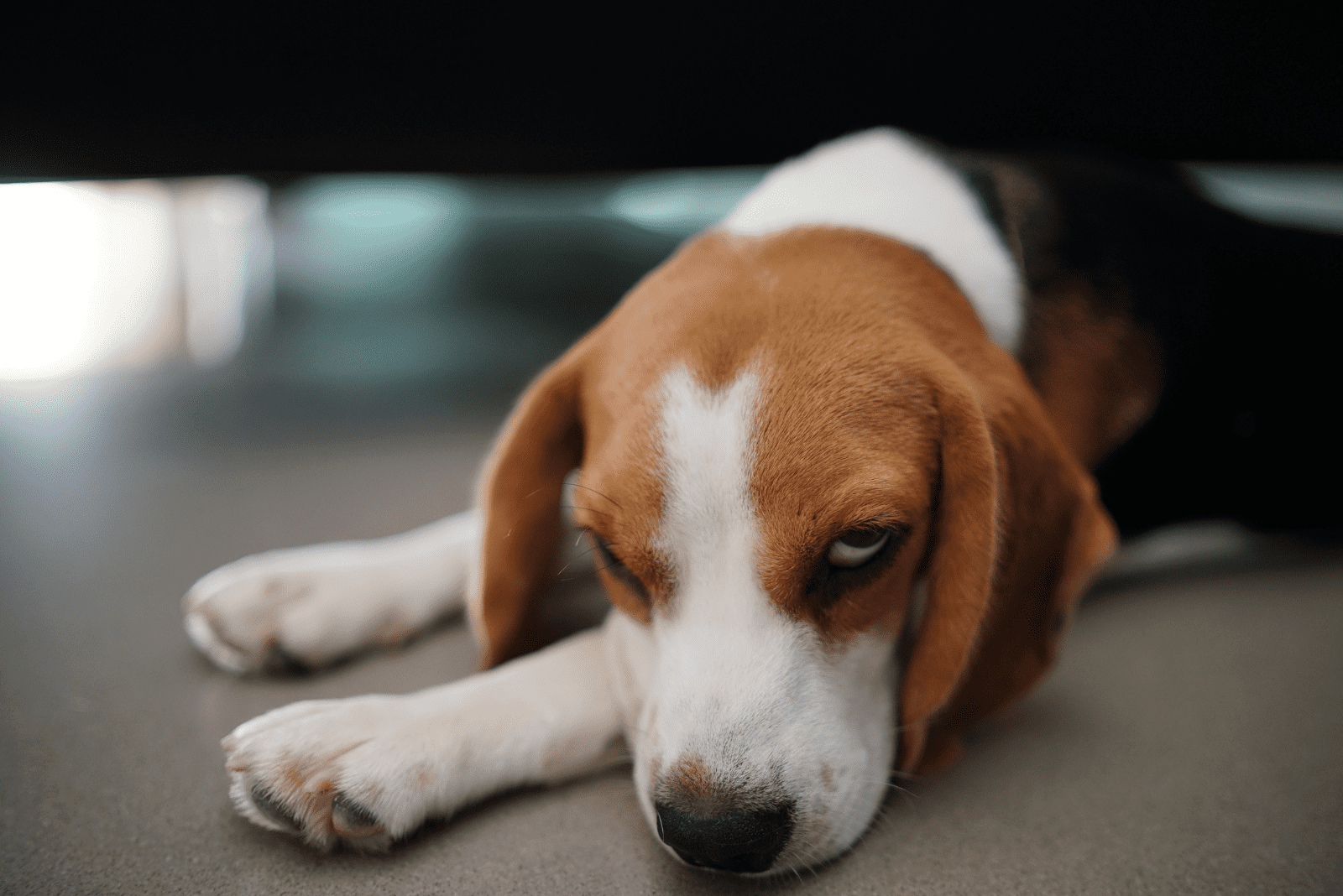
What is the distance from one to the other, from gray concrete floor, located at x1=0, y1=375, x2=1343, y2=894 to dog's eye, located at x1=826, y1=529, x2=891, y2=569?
39cm

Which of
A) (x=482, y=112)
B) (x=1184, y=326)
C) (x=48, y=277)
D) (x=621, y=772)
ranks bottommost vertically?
(x=48, y=277)

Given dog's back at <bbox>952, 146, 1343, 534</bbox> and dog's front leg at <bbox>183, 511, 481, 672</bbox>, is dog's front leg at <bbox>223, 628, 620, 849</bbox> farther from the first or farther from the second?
dog's back at <bbox>952, 146, 1343, 534</bbox>

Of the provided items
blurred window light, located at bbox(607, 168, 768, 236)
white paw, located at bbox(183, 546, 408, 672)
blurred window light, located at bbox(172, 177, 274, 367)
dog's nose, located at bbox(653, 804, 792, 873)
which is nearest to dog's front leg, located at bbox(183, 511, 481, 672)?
white paw, located at bbox(183, 546, 408, 672)

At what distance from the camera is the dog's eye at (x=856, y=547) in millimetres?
1157

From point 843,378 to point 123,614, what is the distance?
61.9 inches

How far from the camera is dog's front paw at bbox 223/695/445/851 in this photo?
1102 mm

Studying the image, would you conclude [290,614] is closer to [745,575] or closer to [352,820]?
[352,820]

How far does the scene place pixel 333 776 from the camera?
1.11 metres

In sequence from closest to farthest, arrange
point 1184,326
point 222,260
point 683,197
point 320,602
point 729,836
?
point 729,836, point 320,602, point 1184,326, point 222,260, point 683,197

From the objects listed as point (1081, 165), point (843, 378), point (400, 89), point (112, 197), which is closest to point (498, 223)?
point (112, 197)

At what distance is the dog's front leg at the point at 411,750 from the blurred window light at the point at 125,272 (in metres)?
3.27

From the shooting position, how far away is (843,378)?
3.93ft

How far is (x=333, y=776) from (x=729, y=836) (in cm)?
52

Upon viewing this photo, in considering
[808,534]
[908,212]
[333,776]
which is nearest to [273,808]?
[333,776]
